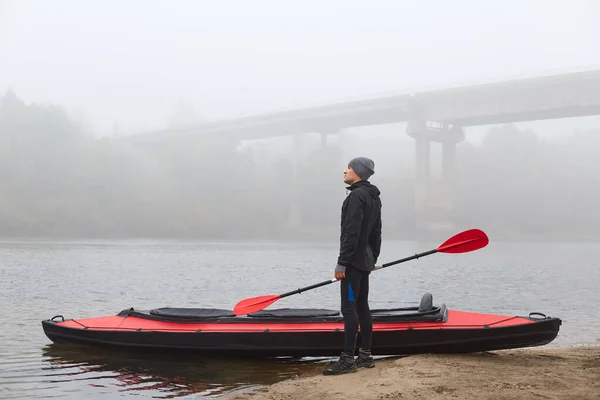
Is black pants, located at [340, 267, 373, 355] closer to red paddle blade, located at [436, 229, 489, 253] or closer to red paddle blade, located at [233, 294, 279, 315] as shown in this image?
red paddle blade, located at [436, 229, 489, 253]

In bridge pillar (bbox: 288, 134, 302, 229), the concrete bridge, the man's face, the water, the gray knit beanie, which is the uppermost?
the concrete bridge

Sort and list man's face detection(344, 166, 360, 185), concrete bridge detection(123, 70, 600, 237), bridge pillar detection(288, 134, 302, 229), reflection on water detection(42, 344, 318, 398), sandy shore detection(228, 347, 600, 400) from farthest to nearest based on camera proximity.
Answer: bridge pillar detection(288, 134, 302, 229) < concrete bridge detection(123, 70, 600, 237) < reflection on water detection(42, 344, 318, 398) < man's face detection(344, 166, 360, 185) < sandy shore detection(228, 347, 600, 400)

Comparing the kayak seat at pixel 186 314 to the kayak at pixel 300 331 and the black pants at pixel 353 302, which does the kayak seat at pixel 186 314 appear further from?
the black pants at pixel 353 302

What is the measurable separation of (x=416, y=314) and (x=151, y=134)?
6595 centimetres

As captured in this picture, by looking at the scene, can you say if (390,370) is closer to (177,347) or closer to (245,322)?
(245,322)

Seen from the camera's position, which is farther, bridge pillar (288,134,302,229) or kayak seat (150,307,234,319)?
bridge pillar (288,134,302,229)

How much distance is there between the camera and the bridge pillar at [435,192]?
56312mm

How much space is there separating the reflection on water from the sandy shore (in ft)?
1.64

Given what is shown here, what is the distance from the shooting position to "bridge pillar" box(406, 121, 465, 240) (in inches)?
2217

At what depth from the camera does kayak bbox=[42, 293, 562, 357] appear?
20.1ft

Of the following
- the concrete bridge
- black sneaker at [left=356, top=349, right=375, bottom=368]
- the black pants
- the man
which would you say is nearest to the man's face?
the man

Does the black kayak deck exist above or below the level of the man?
below

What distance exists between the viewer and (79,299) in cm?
1382

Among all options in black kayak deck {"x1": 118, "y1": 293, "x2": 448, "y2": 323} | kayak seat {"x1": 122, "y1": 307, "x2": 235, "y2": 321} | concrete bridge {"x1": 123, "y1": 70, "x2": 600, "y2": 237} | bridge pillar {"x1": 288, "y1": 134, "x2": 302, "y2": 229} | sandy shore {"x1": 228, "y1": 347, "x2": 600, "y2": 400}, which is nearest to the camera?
sandy shore {"x1": 228, "y1": 347, "x2": 600, "y2": 400}
